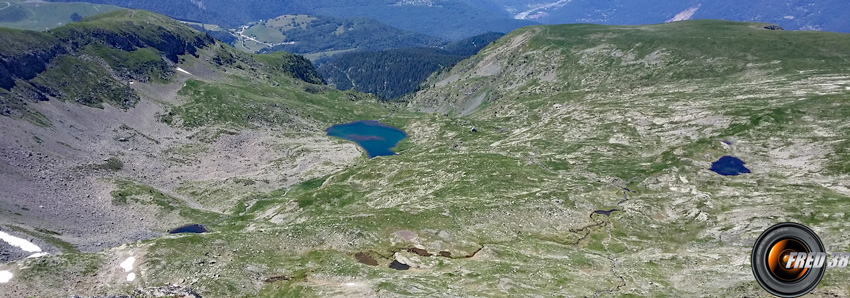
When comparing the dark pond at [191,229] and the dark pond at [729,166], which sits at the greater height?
the dark pond at [729,166]

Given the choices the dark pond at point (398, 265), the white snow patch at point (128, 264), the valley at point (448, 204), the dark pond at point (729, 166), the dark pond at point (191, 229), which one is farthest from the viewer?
the dark pond at point (729, 166)

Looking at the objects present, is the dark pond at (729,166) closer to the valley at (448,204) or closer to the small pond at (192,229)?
the valley at (448,204)

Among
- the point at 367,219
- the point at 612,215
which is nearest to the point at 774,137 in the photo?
the point at 612,215

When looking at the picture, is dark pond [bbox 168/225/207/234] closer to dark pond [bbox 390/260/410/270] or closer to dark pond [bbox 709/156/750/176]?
dark pond [bbox 390/260/410/270]

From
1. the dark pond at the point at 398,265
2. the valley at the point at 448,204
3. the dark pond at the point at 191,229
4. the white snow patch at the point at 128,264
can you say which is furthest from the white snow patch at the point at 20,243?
the dark pond at the point at 398,265

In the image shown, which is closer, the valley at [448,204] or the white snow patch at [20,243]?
the valley at [448,204]

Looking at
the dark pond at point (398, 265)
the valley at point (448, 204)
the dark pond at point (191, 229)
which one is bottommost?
the dark pond at point (191, 229)

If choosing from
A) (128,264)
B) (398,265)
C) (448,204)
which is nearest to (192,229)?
(128,264)

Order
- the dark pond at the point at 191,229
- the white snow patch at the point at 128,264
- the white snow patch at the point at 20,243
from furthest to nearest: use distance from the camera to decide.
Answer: the dark pond at the point at 191,229
the white snow patch at the point at 20,243
the white snow patch at the point at 128,264
